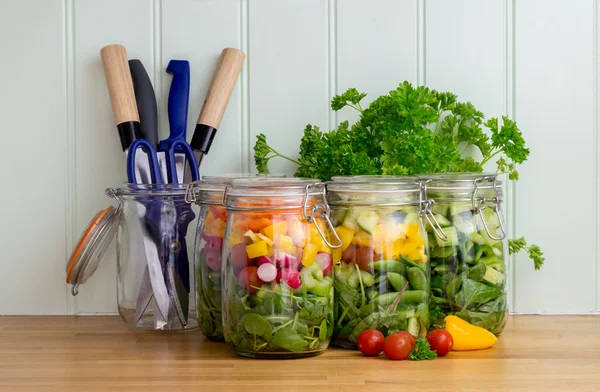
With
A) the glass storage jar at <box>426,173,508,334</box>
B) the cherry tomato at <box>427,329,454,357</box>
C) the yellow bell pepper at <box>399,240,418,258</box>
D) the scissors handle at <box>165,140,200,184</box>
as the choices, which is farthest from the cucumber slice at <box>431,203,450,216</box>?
the scissors handle at <box>165,140,200,184</box>

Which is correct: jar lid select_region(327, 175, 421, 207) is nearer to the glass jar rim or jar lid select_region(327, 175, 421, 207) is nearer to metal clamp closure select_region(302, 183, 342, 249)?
metal clamp closure select_region(302, 183, 342, 249)

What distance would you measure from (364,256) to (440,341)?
17 centimetres

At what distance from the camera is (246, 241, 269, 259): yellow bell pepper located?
1.08m

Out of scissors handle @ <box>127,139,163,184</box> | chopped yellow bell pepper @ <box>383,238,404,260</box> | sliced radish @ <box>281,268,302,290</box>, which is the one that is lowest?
sliced radish @ <box>281,268,302,290</box>

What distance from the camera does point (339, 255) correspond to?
1.16m

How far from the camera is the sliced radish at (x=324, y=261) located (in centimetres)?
111

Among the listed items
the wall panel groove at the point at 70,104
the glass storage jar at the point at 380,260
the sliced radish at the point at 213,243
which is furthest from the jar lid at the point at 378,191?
the wall panel groove at the point at 70,104

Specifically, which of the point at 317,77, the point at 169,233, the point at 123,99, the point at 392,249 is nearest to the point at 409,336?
the point at 392,249

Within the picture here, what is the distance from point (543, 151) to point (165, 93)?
0.75m

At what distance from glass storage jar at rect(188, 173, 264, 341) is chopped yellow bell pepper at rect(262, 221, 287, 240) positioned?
5.8 inches

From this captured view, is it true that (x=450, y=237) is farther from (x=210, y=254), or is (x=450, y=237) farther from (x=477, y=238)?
(x=210, y=254)

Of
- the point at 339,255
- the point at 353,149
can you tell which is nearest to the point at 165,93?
the point at 353,149

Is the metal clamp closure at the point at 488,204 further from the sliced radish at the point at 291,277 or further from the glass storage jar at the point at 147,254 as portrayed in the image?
the glass storage jar at the point at 147,254

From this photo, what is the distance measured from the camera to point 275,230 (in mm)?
1089
